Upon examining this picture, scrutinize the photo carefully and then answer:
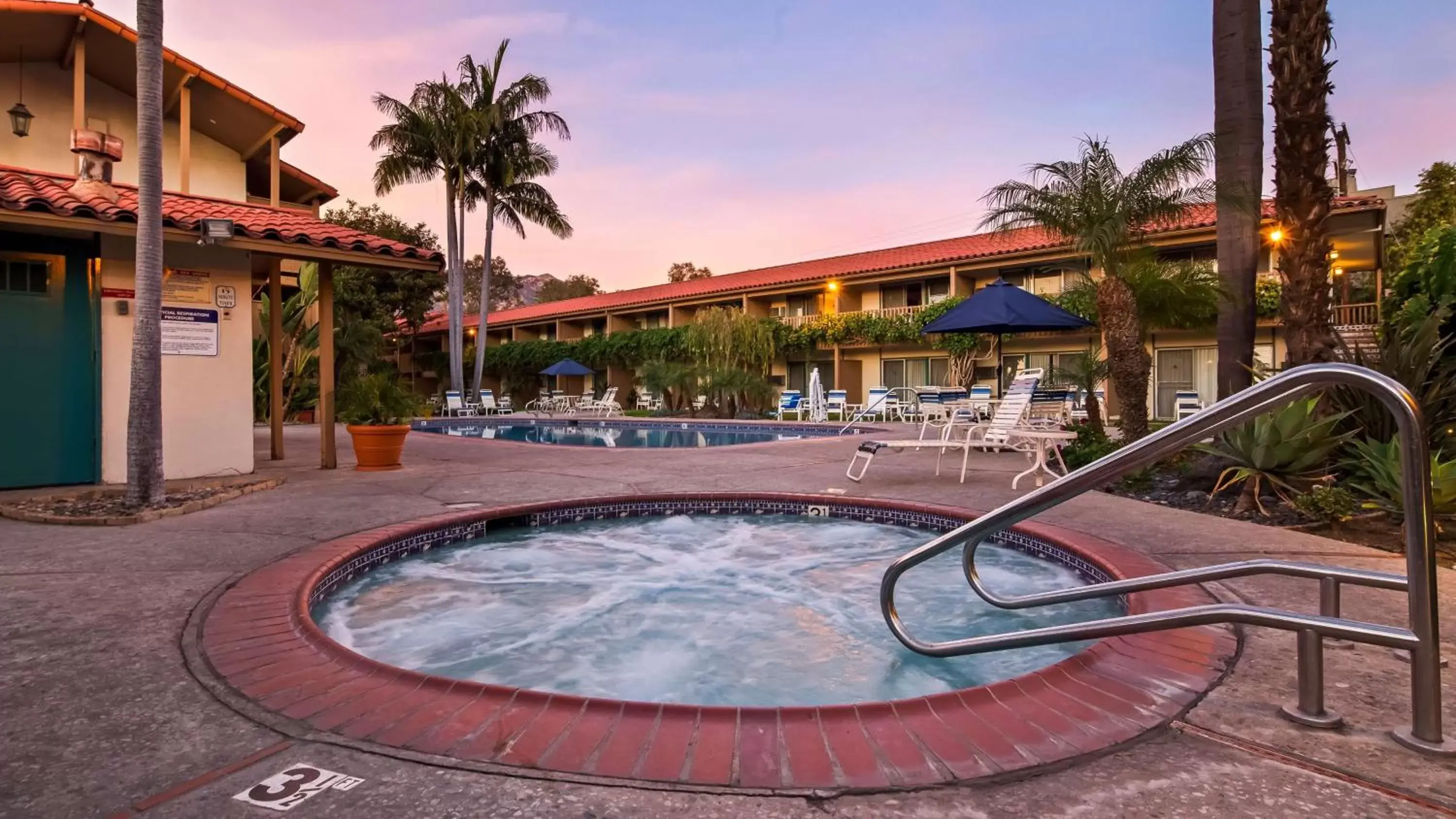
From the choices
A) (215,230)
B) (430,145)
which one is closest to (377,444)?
(215,230)

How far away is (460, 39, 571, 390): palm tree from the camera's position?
25219mm

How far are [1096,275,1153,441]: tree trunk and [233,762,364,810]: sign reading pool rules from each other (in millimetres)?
8566

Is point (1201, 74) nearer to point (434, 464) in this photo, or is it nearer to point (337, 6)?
point (434, 464)

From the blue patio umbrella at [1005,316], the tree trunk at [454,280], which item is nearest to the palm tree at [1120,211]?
the blue patio umbrella at [1005,316]

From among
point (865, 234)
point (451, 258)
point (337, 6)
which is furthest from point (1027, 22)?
point (865, 234)

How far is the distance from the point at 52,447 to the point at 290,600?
574cm

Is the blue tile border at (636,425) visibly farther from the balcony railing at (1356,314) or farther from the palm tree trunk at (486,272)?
the balcony railing at (1356,314)

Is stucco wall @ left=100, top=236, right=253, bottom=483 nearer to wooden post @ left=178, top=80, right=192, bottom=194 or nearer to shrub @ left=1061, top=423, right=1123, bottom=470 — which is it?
wooden post @ left=178, top=80, right=192, bottom=194

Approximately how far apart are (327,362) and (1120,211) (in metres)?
9.86

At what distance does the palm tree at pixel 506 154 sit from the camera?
82.7 ft

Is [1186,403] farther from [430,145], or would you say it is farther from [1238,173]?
[430,145]

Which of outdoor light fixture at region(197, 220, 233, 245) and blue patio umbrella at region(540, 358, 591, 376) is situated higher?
outdoor light fixture at region(197, 220, 233, 245)

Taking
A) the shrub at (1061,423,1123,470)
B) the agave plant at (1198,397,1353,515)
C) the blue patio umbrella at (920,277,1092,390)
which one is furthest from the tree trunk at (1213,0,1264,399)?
the blue patio umbrella at (920,277,1092,390)

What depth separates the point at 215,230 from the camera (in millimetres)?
6801
